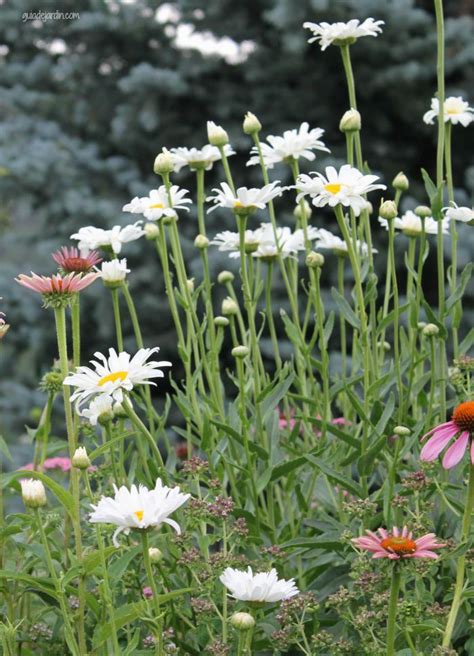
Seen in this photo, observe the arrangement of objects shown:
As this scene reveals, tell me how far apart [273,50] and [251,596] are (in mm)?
3175

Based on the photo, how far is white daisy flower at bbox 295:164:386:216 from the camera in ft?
4.45

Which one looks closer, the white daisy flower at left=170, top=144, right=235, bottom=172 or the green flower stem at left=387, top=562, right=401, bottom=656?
the green flower stem at left=387, top=562, right=401, bottom=656

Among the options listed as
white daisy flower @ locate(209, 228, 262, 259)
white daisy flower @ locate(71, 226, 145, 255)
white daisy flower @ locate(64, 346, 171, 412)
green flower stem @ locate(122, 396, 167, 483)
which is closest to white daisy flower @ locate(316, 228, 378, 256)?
white daisy flower @ locate(209, 228, 262, 259)

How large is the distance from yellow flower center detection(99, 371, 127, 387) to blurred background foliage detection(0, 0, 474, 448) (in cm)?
233

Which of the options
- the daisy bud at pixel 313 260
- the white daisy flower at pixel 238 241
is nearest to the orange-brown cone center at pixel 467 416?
the daisy bud at pixel 313 260

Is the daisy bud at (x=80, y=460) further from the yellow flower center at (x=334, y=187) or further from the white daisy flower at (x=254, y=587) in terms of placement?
the yellow flower center at (x=334, y=187)

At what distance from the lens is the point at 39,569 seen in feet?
5.45

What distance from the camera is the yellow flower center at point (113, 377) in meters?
1.21

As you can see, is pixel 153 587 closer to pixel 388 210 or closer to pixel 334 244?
pixel 388 210

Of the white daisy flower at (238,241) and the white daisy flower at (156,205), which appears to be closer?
the white daisy flower at (156,205)

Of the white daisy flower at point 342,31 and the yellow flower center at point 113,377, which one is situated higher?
the white daisy flower at point 342,31

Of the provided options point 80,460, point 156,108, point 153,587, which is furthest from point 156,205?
point 156,108

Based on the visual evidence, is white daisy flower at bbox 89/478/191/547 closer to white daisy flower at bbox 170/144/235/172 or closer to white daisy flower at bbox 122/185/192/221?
white daisy flower at bbox 122/185/192/221

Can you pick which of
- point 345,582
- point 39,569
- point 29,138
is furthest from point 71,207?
point 345,582
